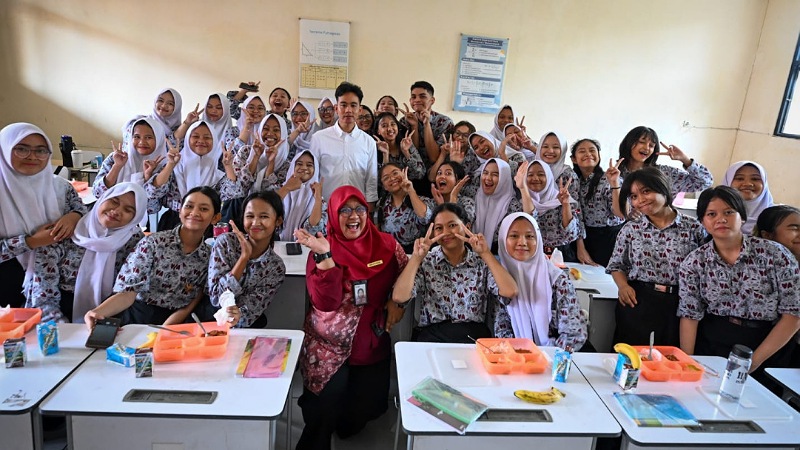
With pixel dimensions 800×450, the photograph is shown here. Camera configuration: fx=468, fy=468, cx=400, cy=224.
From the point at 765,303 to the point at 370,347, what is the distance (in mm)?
1814

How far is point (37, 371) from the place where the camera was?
1.57 m

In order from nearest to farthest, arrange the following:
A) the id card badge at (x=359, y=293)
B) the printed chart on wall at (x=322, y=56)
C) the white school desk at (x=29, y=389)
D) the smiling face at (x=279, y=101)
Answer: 1. the white school desk at (x=29, y=389)
2. the id card badge at (x=359, y=293)
3. the smiling face at (x=279, y=101)
4. the printed chart on wall at (x=322, y=56)

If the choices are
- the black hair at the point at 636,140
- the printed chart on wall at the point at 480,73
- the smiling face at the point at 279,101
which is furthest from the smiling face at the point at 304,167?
the printed chart on wall at the point at 480,73

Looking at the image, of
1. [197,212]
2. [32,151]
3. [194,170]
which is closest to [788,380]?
[197,212]

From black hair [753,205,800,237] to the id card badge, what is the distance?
2135 mm

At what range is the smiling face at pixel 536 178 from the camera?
3.26 metres

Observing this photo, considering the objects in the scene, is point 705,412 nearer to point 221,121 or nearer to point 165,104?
point 221,121

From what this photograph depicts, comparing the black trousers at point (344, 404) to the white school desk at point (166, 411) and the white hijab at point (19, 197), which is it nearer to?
the white school desk at point (166, 411)

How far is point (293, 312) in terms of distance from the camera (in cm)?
278

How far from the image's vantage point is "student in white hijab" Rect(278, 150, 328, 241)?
3391 mm

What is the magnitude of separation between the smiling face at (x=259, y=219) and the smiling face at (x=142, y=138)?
5.77 feet

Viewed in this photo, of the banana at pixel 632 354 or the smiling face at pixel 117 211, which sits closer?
the banana at pixel 632 354

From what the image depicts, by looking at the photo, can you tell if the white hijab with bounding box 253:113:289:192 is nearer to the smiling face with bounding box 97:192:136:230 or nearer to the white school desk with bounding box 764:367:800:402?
the smiling face with bounding box 97:192:136:230

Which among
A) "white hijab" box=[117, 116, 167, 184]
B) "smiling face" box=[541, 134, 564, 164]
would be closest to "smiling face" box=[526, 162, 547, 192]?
"smiling face" box=[541, 134, 564, 164]
